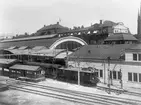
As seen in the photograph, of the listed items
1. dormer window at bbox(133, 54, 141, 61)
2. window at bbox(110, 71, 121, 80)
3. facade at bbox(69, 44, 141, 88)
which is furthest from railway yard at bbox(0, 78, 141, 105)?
dormer window at bbox(133, 54, 141, 61)

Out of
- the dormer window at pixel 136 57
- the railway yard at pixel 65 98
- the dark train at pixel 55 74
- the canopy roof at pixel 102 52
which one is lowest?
the railway yard at pixel 65 98

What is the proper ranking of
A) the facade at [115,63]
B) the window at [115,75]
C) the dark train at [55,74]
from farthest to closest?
1. the dark train at [55,74]
2. the window at [115,75]
3. the facade at [115,63]

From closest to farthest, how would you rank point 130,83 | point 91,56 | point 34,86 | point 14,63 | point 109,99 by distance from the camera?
point 109,99 → point 130,83 → point 34,86 → point 91,56 → point 14,63

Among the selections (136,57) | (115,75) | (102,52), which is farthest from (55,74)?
(136,57)

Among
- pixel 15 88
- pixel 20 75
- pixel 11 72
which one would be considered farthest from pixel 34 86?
pixel 11 72

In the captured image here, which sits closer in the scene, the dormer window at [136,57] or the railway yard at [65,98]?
the railway yard at [65,98]

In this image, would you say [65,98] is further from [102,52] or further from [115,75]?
[102,52]

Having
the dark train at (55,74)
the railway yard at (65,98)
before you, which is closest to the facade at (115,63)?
the dark train at (55,74)

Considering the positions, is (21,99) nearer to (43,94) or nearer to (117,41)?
(43,94)

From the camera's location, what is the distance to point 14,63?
35.5 metres

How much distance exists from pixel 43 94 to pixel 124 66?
41.2 feet

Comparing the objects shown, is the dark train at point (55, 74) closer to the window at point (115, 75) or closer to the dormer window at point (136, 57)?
the window at point (115, 75)

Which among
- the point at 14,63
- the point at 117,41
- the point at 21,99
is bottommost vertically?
the point at 21,99

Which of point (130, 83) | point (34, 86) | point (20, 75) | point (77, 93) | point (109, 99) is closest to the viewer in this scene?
point (109, 99)
